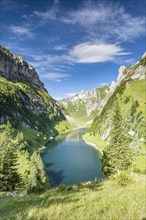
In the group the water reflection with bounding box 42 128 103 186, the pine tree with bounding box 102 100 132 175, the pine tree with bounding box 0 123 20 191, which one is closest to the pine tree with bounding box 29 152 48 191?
the pine tree with bounding box 0 123 20 191

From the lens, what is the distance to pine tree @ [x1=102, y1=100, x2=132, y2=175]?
60737 millimetres

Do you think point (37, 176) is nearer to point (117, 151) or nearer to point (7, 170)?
point (7, 170)

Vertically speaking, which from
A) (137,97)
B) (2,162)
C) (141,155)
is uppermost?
(137,97)

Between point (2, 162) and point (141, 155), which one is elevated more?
point (2, 162)

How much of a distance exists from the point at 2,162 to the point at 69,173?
51.2 metres

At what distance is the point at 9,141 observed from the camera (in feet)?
229

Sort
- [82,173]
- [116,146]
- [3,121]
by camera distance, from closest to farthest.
Result: [116,146], [82,173], [3,121]

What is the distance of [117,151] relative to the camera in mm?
61812

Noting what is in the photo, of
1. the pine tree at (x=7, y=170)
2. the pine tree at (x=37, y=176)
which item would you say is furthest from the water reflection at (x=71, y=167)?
the pine tree at (x=7, y=170)

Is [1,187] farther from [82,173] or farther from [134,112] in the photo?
[134,112]

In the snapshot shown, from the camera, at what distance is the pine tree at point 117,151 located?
199 feet

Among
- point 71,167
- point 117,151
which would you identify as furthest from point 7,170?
point 71,167

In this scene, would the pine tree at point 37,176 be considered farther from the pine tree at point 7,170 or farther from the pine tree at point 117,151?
the pine tree at point 117,151

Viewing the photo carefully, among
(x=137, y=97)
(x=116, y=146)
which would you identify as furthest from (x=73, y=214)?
(x=137, y=97)
